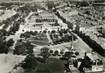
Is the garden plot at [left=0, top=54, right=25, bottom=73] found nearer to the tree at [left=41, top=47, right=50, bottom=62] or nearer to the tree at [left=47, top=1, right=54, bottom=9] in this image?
the tree at [left=41, top=47, right=50, bottom=62]

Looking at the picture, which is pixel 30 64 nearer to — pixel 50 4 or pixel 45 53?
pixel 45 53

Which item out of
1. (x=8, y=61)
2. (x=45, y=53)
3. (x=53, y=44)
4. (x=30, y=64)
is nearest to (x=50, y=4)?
(x=53, y=44)

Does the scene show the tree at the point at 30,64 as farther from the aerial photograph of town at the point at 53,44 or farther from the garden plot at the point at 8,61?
the garden plot at the point at 8,61

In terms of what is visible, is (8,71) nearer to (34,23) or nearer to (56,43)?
(56,43)

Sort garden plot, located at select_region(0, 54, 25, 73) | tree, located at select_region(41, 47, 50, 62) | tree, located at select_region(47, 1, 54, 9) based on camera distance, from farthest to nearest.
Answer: tree, located at select_region(47, 1, 54, 9)
tree, located at select_region(41, 47, 50, 62)
garden plot, located at select_region(0, 54, 25, 73)

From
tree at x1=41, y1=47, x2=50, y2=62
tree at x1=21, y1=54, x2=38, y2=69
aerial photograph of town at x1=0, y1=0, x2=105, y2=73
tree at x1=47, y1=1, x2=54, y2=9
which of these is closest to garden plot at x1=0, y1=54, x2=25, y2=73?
aerial photograph of town at x1=0, y1=0, x2=105, y2=73

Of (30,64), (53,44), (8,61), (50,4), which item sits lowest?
(53,44)

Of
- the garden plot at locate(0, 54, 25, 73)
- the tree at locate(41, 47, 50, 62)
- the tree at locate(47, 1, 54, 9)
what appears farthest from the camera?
the tree at locate(47, 1, 54, 9)

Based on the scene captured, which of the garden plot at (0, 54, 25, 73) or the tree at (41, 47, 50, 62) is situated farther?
the tree at (41, 47, 50, 62)

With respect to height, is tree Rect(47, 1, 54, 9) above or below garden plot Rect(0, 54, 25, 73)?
above
